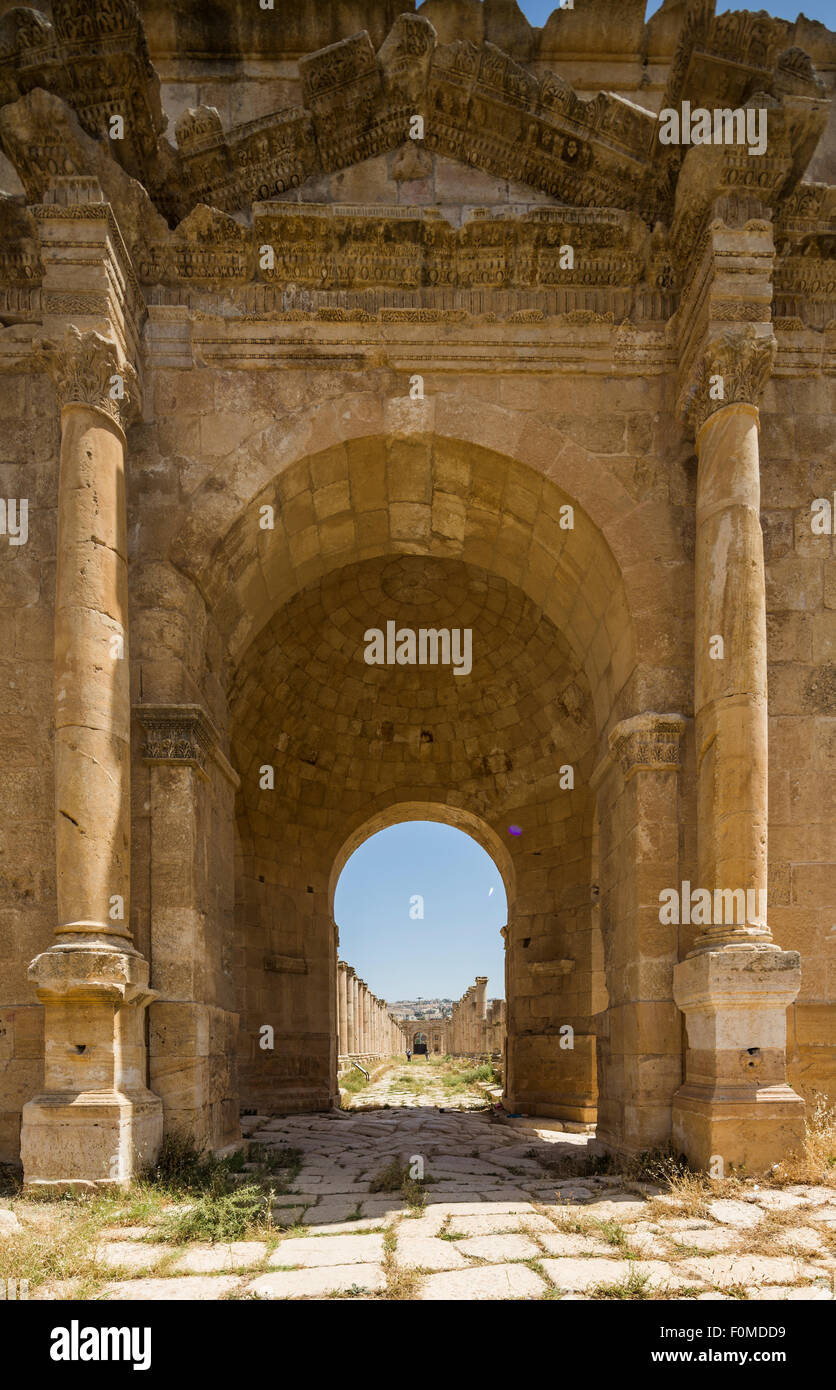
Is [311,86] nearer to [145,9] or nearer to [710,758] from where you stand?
[145,9]

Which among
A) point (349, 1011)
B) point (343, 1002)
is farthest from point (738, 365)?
point (349, 1011)

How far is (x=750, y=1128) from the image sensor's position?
5.79 meters

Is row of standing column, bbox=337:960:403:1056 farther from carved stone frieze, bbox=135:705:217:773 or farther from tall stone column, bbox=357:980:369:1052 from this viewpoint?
carved stone frieze, bbox=135:705:217:773

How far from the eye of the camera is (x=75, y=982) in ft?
18.8

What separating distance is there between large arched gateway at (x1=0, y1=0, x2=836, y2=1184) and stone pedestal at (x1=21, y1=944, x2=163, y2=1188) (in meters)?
0.02

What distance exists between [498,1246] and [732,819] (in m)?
2.91

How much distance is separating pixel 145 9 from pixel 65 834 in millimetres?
7156

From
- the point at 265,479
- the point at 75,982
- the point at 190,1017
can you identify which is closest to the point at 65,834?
the point at 75,982

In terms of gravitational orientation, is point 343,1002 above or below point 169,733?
below

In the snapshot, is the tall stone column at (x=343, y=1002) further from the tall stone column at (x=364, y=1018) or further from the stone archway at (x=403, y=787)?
the stone archway at (x=403, y=787)

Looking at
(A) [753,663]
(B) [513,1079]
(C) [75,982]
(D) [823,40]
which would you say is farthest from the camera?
(B) [513,1079]

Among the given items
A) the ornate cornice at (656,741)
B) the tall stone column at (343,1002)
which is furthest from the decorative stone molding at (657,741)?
the tall stone column at (343,1002)

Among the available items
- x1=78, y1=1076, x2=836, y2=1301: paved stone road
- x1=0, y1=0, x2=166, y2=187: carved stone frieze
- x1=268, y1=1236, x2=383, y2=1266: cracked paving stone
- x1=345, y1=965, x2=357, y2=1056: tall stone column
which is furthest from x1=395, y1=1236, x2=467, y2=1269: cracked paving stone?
x1=345, y1=965, x2=357, y2=1056: tall stone column

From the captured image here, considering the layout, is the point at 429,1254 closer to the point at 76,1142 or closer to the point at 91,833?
the point at 76,1142
